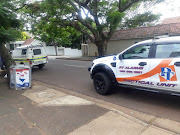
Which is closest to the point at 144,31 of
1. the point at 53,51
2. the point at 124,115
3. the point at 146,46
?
the point at 146,46

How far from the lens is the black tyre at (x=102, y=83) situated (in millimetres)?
4898

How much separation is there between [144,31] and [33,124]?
1901 cm

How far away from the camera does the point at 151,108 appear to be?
401 centimetres

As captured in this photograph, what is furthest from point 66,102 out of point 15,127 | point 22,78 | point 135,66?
point 22,78

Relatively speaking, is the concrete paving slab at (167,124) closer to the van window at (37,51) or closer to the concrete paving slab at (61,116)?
the concrete paving slab at (61,116)

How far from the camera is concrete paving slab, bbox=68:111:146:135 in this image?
2885 mm

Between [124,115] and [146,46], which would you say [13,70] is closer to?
[124,115]

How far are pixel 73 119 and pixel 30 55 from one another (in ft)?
27.3

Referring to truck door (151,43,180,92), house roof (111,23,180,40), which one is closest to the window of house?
truck door (151,43,180,92)

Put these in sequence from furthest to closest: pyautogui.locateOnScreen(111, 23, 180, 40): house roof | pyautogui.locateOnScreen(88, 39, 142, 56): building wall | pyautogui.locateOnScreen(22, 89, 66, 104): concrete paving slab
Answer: pyautogui.locateOnScreen(88, 39, 142, 56): building wall < pyautogui.locateOnScreen(111, 23, 180, 40): house roof < pyautogui.locateOnScreen(22, 89, 66, 104): concrete paving slab

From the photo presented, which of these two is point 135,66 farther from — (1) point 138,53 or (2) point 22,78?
(2) point 22,78

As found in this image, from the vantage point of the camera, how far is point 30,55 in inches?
415

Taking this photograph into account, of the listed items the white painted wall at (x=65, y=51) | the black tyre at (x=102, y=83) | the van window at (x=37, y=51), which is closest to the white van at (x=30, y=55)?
the van window at (x=37, y=51)

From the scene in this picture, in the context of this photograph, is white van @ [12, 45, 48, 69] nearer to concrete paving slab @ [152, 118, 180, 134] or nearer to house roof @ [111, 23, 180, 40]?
concrete paving slab @ [152, 118, 180, 134]
